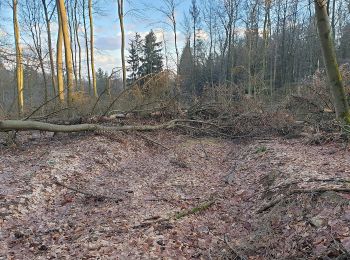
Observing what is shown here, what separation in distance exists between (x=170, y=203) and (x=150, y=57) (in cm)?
2426

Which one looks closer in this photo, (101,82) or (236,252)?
(236,252)

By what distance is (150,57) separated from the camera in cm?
2861

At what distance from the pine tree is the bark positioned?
18.0 metres

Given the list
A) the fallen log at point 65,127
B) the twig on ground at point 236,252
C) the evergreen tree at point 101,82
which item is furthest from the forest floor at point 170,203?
the evergreen tree at point 101,82

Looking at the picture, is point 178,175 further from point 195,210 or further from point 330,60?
point 330,60

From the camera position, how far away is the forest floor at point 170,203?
3977 millimetres

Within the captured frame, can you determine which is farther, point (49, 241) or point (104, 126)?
point (104, 126)

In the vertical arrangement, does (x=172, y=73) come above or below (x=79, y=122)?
above

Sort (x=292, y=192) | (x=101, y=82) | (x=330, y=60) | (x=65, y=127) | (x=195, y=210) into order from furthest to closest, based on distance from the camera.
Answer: (x=101, y=82) → (x=65, y=127) → (x=330, y=60) → (x=195, y=210) → (x=292, y=192)

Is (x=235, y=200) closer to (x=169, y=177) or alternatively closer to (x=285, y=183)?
(x=285, y=183)

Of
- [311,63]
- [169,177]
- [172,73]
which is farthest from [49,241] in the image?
[311,63]

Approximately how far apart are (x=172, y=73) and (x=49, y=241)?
8884 millimetres

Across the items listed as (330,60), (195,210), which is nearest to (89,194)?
(195,210)

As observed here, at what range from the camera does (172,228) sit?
461 centimetres
